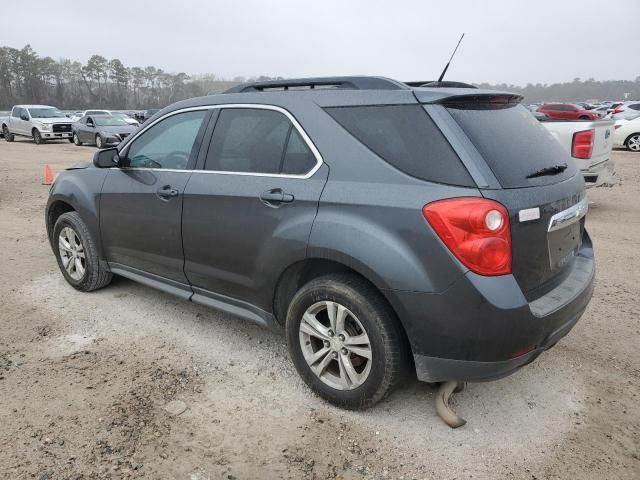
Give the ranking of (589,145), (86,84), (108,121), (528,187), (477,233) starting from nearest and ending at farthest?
(477,233) → (528,187) → (589,145) → (108,121) → (86,84)

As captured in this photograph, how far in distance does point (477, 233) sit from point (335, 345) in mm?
1008

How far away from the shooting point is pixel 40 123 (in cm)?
2284

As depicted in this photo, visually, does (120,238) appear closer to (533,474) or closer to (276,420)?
(276,420)

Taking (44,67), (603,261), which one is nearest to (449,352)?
(603,261)

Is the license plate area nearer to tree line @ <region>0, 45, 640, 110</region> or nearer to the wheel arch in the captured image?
the wheel arch

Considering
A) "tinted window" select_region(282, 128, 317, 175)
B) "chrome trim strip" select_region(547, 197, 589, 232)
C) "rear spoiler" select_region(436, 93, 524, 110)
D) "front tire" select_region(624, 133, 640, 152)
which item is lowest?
"front tire" select_region(624, 133, 640, 152)

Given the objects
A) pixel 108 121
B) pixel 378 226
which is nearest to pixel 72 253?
pixel 378 226

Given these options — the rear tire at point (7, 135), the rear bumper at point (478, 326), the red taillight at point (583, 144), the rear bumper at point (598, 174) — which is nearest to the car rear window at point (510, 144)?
the rear bumper at point (478, 326)

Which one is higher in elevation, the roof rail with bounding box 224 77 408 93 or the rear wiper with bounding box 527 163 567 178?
the roof rail with bounding box 224 77 408 93

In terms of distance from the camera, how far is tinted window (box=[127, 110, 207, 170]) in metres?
3.49

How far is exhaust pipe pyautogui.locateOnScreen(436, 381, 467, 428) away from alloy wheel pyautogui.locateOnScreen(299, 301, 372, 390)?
0.48m

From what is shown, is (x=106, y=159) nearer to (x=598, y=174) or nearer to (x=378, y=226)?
(x=378, y=226)

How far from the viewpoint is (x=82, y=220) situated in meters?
4.31

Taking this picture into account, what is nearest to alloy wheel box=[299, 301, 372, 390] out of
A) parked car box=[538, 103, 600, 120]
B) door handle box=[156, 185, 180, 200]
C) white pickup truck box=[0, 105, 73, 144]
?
door handle box=[156, 185, 180, 200]
